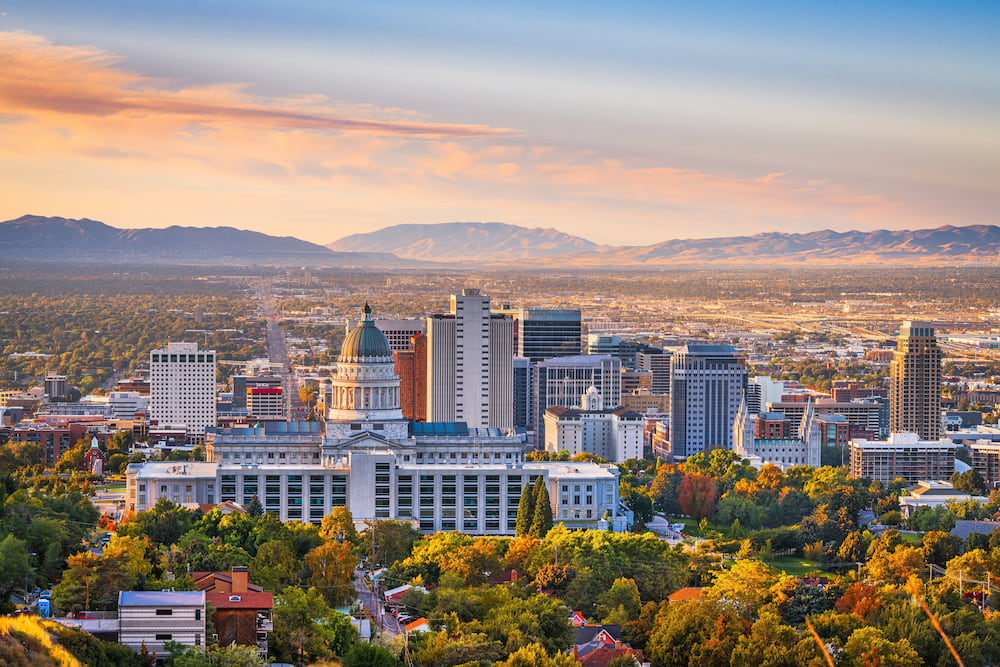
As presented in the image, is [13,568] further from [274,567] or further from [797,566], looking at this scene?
[797,566]

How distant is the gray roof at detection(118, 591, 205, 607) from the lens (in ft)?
163

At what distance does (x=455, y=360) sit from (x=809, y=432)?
2623cm

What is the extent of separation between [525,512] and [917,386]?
2837 inches

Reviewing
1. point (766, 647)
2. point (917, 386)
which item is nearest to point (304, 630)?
point (766, 647)

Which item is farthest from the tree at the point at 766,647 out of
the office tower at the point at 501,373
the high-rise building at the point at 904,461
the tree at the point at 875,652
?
the office tower at the point at 501,373

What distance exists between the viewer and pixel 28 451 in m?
116

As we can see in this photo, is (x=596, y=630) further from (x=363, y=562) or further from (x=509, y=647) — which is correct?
(x=363, y=562)

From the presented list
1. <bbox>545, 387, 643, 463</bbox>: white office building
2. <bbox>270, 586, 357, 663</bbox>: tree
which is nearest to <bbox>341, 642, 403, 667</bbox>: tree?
<bbox>270, 586, 357, 663</bbox>: tree

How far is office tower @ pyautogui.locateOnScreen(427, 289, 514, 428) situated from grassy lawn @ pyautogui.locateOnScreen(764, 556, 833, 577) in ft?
169

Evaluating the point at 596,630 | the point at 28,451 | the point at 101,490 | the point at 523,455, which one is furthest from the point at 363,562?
the point at 28,451

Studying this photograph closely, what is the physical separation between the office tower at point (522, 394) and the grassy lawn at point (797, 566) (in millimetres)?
68248

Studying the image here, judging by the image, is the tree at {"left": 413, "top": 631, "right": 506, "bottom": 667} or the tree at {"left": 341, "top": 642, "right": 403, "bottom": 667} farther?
the tree at {"left": 413, "top": 631, "right": 506, "bottom": 667}

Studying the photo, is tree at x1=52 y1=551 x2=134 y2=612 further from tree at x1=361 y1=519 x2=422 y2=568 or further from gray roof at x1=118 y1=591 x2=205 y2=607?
tree at x1=361 y1=519 x2=422 y2=568

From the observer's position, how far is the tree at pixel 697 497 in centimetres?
9762
